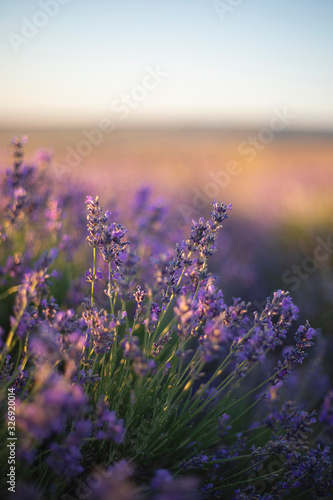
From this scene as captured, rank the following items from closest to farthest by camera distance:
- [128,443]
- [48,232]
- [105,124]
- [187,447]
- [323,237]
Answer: [128,443]
[187,447]
[48,232]
[105,124]
[323,237]

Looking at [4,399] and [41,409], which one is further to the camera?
[4,399]

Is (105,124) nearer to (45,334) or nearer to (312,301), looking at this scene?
(312,301)

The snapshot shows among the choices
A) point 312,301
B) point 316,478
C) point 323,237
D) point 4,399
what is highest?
point 323,237

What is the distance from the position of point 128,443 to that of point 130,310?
1465mm

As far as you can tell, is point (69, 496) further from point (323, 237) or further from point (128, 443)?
point (323, 237)

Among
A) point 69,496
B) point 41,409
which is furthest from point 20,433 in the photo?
point 41,409

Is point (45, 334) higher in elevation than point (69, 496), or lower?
higher

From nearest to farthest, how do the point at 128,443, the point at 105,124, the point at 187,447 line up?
1. the point at 128,443
2. the point at 187,447
3. the point at 105,124

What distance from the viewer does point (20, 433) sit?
130 cm

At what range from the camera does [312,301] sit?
→ 3.93 meters

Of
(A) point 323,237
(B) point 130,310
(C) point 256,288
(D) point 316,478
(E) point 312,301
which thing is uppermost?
(A) point 323,237

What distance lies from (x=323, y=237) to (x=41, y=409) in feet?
17.6

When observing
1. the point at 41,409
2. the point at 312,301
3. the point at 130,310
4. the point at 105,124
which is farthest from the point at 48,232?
the point at 312,301

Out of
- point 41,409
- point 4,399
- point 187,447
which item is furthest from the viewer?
point 187,447
